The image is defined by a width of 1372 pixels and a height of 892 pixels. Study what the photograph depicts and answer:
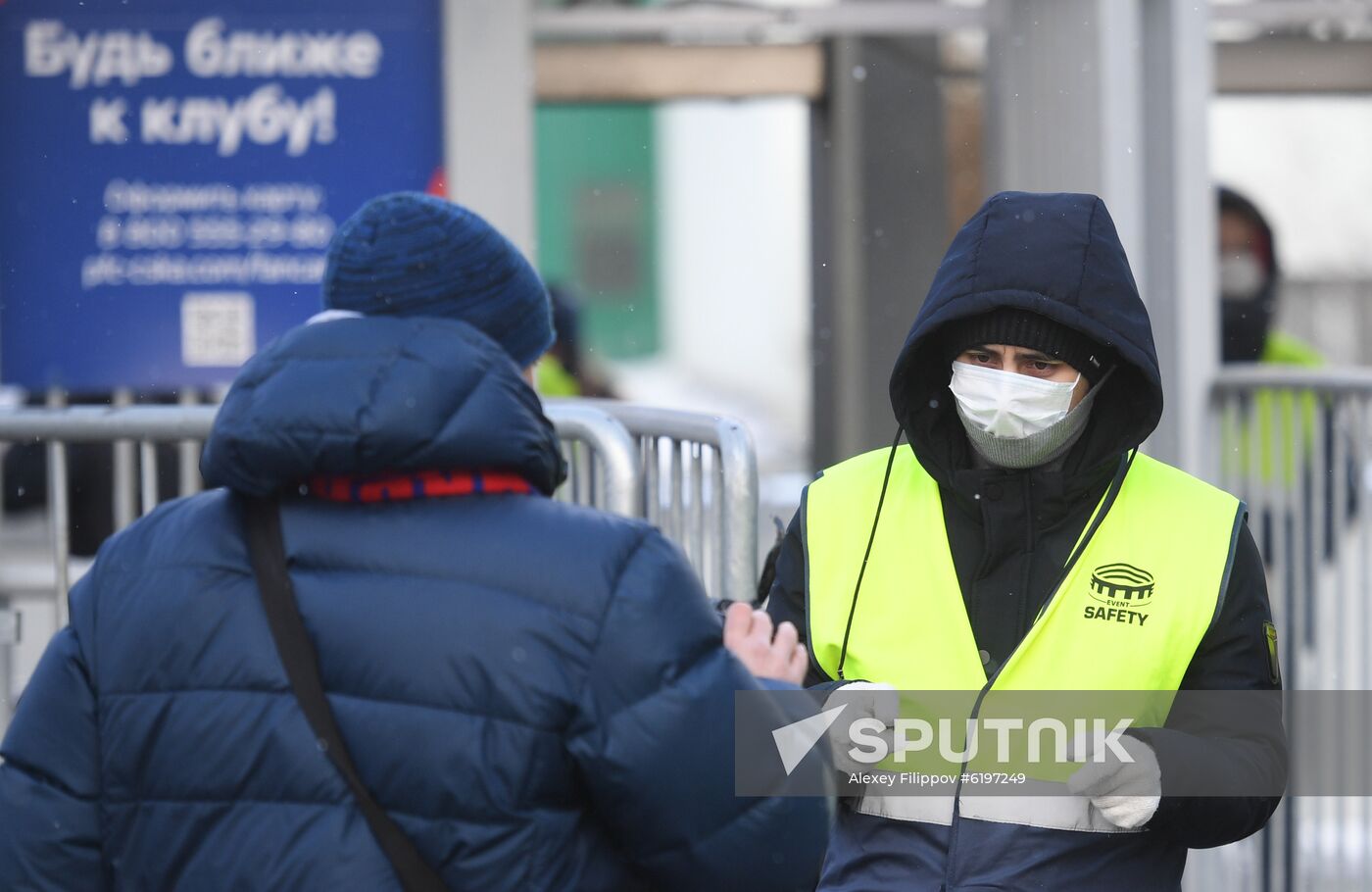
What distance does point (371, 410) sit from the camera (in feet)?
6.09

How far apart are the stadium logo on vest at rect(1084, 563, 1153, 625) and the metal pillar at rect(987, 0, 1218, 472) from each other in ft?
11.4

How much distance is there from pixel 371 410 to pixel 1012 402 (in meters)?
1.21

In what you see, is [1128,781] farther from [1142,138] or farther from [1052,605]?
[1142,138]

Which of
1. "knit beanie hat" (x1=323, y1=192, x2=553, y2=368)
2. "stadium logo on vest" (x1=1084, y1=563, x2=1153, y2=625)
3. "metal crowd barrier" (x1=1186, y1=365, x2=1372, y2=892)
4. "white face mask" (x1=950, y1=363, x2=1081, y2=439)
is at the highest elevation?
"knit beanie hat" (x1=323, y1=192, x2=553, y2=368)

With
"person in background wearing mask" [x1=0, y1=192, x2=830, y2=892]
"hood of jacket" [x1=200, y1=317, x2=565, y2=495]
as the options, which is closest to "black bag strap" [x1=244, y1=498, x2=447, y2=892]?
"person in background wearing mask" [x1=0, y1=192, x2=830, y2=892]

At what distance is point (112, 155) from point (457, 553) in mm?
4328

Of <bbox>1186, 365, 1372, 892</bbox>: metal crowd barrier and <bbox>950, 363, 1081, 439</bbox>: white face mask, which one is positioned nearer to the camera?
<bbox>950, 363, 1081, 439</bbox>: white face mask

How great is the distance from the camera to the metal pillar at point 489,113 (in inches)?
232

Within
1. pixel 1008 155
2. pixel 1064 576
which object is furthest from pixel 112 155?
pixel 1064 576

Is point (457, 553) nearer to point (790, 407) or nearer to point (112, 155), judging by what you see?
point (112, 155)

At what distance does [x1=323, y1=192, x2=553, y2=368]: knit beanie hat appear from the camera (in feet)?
6.65

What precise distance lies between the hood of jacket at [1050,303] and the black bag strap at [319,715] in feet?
3.99

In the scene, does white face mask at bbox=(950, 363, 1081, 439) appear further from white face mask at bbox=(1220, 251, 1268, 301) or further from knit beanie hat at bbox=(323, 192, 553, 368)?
white face mask at bbox=(1220, 251, 1268, 301)

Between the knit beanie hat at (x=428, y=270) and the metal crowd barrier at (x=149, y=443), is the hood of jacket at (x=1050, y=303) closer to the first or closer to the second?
the metal crowd barrier at (x=149, y=443)
